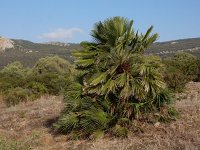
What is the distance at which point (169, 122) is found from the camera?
1048cm

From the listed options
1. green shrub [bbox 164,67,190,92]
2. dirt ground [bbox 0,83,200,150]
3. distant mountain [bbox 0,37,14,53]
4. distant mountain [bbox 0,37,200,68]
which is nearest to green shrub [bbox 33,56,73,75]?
green shrub [bbox 164,67,190,92]

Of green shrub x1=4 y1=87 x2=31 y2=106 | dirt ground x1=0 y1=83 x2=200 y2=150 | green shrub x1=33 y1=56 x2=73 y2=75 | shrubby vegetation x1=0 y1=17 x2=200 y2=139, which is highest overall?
shrubby vegetation x1=0 y1=17 x2=200 y2=139

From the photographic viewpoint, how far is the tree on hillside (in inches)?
407

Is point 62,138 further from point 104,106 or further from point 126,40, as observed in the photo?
point 126,40

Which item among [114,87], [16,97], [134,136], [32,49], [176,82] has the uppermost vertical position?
[114,87]

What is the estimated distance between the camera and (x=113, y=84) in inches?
406

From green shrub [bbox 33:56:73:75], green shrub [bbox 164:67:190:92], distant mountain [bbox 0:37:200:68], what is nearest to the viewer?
green shrub [bbox 164:67:190:92]

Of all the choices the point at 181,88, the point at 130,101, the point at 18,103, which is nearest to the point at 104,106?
the point at 130,101

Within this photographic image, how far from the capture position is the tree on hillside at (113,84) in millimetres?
10336

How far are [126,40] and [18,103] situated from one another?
1058 cm

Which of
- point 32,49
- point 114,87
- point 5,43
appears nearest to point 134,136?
point 114,87

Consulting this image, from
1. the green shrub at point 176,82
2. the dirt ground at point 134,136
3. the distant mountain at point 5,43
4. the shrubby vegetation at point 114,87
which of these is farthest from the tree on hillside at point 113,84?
the distant mountain at point 5,43

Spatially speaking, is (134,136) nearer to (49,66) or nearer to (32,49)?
(49,66)

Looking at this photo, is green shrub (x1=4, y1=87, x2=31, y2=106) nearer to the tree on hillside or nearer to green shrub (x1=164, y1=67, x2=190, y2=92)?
green shrub (x1=164, y1=67, x2=190, y2=92)
